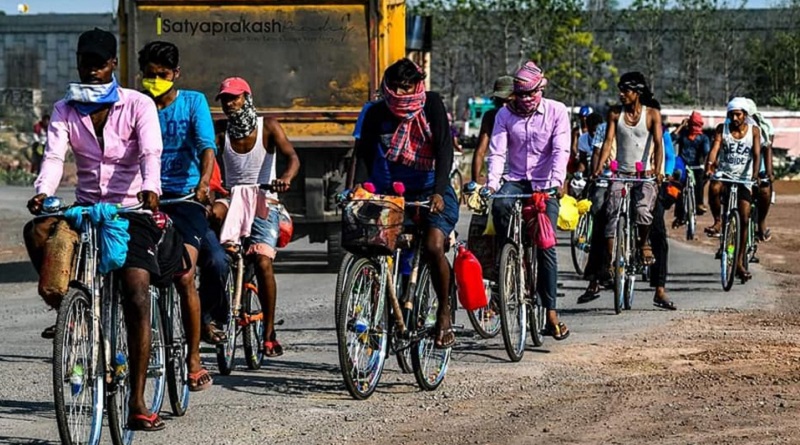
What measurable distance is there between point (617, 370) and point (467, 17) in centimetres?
6885

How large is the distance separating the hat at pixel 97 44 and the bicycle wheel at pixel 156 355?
1.16 metres

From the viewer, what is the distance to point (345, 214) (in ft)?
29.5

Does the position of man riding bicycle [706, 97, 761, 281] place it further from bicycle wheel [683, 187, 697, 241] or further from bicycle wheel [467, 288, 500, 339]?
bicycle wheel [467, 288, 500, 339]

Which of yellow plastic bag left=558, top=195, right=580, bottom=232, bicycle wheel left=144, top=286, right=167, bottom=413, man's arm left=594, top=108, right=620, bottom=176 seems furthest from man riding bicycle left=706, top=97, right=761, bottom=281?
bicycle wheel left=144, top=286, right=167, bottom=413

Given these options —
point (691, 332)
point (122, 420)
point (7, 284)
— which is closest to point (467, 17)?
point (7, 284)

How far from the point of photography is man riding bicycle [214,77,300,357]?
10.1 meters

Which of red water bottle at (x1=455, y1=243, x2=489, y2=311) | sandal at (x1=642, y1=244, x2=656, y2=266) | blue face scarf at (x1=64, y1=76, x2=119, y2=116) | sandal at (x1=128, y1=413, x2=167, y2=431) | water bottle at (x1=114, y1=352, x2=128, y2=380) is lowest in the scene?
sandal at (x1=128, y1=413, x2=167, y2=431)

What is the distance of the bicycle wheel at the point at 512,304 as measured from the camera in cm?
1043

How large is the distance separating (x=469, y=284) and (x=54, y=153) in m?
3.04

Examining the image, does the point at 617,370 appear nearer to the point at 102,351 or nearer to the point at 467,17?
the point at 102,351

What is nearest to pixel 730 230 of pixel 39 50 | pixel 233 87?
pixel 233 87

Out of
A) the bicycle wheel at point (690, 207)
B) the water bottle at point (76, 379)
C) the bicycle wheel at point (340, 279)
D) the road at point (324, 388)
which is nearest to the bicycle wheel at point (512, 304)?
the road at point (324, 388)

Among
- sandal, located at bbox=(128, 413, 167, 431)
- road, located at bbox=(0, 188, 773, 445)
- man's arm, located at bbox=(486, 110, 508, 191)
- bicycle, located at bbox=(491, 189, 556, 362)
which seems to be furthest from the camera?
man's arm, located at bbox=(486, 110, 508, 191)

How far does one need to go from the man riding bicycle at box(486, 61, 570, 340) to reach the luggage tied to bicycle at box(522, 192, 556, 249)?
12cm
